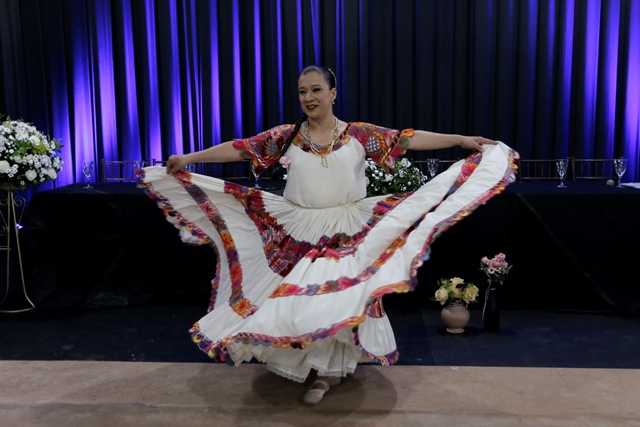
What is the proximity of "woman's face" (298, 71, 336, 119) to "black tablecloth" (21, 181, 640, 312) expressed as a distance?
1.68 metres

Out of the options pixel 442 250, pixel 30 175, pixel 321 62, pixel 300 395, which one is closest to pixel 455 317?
pixel 442 250

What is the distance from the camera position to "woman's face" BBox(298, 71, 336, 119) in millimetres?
2725

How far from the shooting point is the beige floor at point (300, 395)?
2.61m

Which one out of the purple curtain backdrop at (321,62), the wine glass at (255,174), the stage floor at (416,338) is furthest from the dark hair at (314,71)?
the purple curtain backdrop at (321,62)

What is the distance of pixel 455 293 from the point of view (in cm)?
376

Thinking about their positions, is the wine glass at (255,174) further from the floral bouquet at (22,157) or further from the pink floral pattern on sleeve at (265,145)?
the floral bouquet at (22,157)

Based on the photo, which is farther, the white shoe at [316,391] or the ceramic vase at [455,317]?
the ceramic vase at [455,317]

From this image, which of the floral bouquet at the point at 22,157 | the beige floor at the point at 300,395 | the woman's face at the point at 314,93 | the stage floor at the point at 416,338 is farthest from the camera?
the floral bouquet at the point at 22,157

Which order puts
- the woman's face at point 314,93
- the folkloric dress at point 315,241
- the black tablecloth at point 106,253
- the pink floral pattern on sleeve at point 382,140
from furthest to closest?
the black tablecloth at point 106,253, the pink floral pattern on sleeve at point 382,140, the woman's face at point 314,93, the folkloric dress at point 315,241

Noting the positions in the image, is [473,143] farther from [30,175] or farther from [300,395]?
[30,175]

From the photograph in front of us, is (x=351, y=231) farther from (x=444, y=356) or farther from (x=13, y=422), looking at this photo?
(x=13, y=422)

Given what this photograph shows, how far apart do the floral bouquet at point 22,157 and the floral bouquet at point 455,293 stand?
2.44 meters

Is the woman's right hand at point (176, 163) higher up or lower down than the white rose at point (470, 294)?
higher up

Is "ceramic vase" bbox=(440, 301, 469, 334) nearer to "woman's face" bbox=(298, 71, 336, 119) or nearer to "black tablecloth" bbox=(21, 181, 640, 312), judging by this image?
"black tablecloth" bbox=(21, 181, 640, 312)
